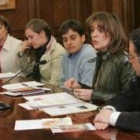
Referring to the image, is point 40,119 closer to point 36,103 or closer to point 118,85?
point 36,103

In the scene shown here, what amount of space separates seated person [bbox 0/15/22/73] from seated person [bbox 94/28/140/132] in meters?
2.37

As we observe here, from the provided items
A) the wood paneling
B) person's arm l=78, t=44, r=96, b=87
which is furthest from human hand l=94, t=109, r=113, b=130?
the wood paneling

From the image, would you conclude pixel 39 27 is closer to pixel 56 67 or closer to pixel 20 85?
pixel 56 67

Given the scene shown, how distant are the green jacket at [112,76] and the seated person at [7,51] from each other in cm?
192

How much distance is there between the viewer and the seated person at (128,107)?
1707 mm

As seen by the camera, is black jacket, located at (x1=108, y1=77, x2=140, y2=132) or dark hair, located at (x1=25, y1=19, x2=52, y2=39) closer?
black jacket, located at (x1=108, y1=77, x2=140, y2=132)

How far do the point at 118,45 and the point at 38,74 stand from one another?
1439 mm

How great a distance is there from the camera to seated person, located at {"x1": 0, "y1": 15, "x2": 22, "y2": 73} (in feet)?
13.8

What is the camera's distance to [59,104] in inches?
87.5

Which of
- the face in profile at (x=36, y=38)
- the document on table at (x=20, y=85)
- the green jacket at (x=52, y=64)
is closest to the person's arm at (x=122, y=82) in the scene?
the document on table at (x=20, y=85)

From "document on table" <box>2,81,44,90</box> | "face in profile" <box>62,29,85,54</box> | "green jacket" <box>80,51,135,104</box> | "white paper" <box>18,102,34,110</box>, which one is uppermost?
"face in profile" <box>62,29,85,54</box>

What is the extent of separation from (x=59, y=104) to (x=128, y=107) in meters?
0.44

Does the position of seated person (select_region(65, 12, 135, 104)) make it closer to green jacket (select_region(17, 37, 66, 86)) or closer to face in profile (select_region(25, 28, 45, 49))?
green jacket (select_region(17, 37, 66, 86))

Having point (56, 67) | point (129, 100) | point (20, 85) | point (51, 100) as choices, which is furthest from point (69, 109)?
point (56, 67)
